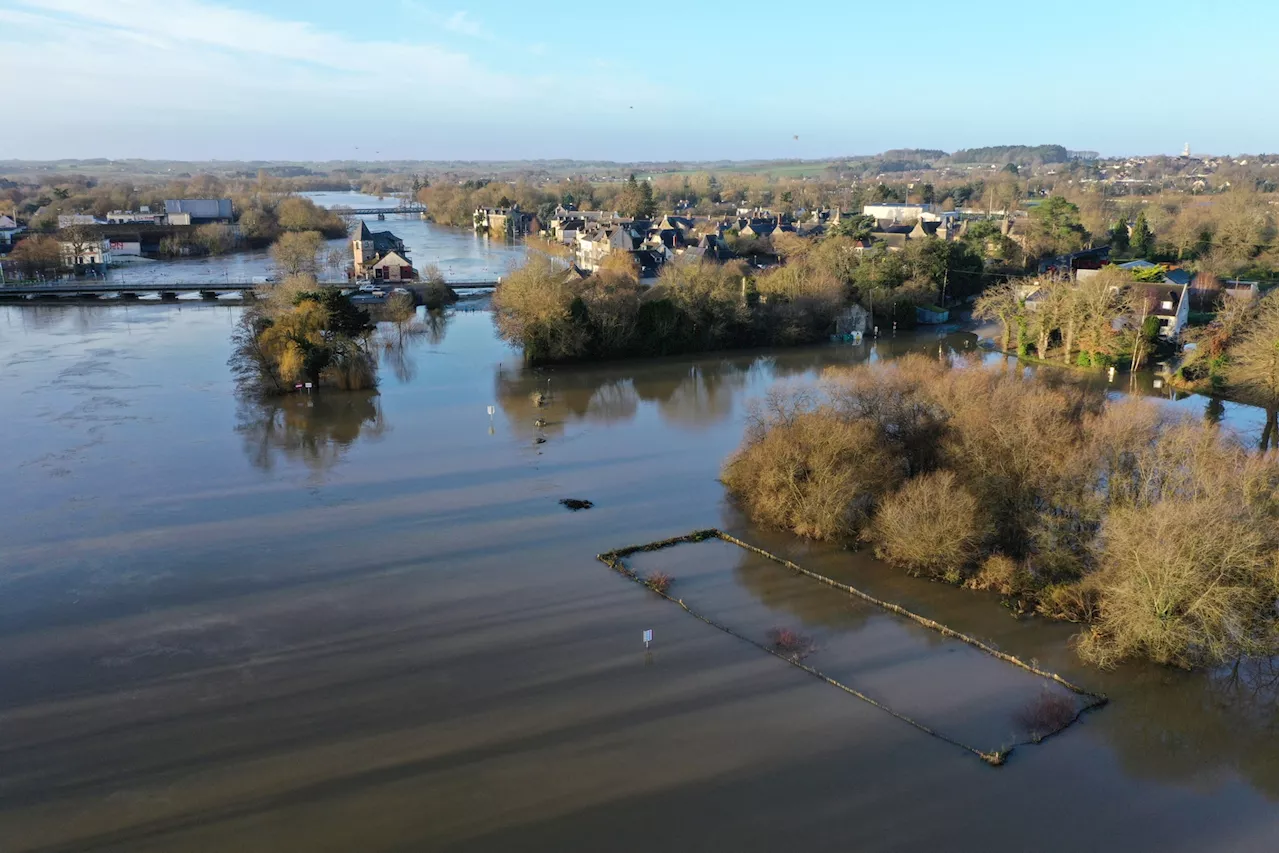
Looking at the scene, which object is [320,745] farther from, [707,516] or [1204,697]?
[1204,697]

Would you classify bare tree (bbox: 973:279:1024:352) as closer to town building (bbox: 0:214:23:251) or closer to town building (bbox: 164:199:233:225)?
town building (bbox: 0:214:23:251)

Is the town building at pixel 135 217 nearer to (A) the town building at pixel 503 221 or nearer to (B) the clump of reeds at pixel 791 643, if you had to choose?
(A) the town building at pixel 503 221

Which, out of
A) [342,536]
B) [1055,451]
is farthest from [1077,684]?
[342,536]

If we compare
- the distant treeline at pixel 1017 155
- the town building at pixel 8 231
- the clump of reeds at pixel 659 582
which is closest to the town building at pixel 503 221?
the town building at pixel 8 231

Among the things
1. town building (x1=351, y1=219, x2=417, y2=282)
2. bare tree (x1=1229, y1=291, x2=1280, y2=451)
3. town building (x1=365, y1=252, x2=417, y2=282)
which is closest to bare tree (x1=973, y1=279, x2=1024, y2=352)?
bare tree (x1=1229, y1=291, x2=1280, y2=451)

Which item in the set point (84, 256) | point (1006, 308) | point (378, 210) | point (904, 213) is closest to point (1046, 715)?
point (1006, 308)

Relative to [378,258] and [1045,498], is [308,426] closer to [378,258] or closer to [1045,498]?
[1045,498]
